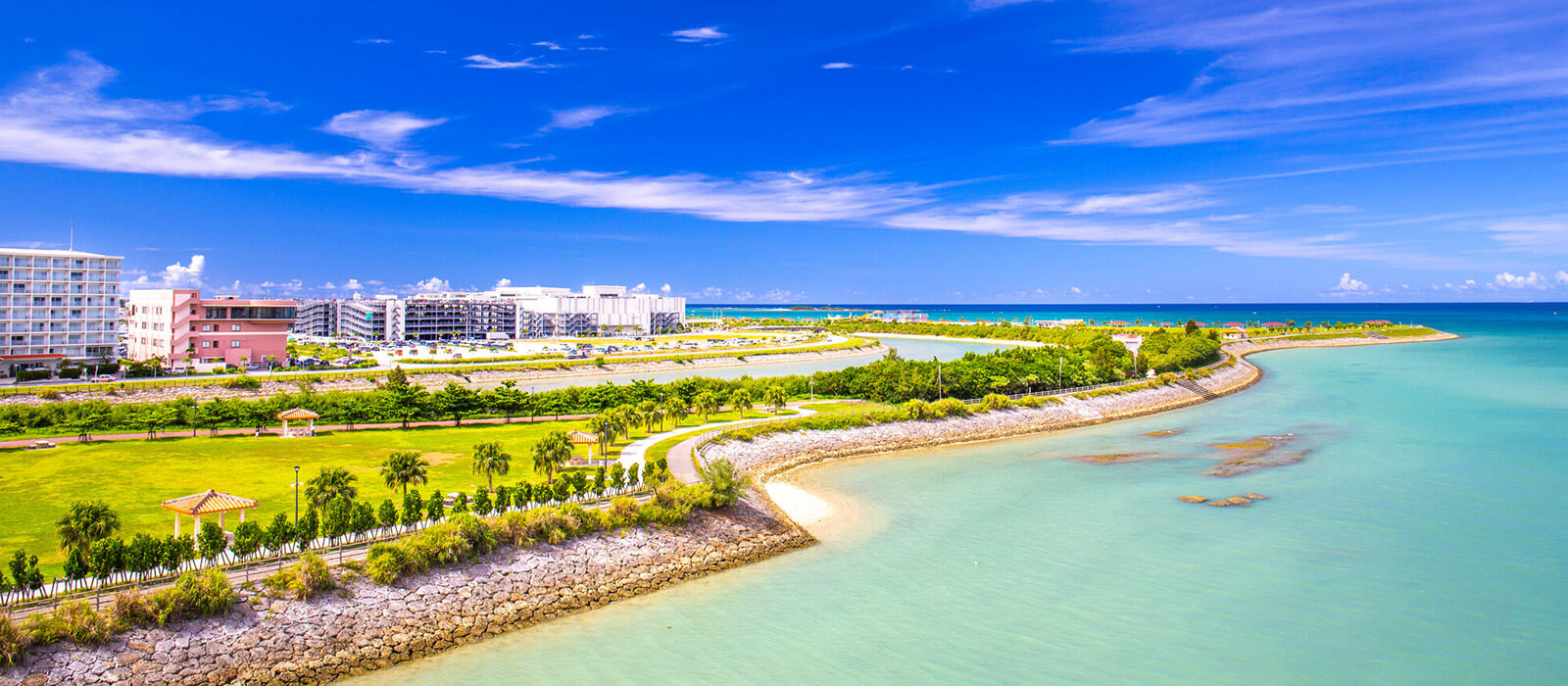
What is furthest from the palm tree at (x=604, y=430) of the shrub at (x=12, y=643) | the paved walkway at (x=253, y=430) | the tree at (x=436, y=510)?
the shrub at (x=12, y=643)

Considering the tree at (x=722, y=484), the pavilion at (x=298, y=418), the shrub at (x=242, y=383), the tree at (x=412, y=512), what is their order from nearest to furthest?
the tree at (x=412, y=512) → the tree at (x=722, y=484) → the pavilion at (x=298, y=418) → the shrub at (x=242, y=383)

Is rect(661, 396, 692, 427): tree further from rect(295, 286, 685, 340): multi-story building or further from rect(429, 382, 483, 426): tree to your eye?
rect(295, 286, 685, 340): multi-story building

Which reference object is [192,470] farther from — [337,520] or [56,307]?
[56,307]

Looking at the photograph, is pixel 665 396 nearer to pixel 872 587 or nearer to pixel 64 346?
pixel 872 587

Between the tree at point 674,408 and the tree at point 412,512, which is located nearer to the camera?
the tree at point 412,512

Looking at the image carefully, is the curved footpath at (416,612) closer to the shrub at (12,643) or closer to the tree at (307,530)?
the shrub at (12,643)
